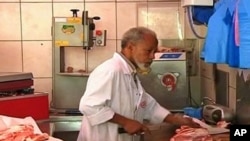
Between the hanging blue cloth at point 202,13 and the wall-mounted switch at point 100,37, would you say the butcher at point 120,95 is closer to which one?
the hanging blue cloth at point 202,13

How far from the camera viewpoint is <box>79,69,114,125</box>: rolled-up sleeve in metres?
2.03

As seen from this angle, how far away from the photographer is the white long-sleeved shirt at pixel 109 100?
6.68 ft

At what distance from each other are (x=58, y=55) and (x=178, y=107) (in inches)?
36.5

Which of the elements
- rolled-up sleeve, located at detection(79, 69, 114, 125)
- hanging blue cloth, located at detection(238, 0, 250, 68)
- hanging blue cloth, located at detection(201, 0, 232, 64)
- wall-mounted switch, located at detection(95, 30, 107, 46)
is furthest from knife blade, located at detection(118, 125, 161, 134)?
wall-mounted switch, located at detection(95, 30, 107, 46)

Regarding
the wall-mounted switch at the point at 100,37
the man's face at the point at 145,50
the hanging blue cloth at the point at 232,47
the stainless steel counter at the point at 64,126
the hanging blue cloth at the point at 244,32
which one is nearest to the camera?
the hanging blue cloth at the point at 244,32

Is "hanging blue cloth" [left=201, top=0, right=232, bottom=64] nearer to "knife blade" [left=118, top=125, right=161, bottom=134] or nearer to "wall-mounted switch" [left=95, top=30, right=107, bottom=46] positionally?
"knife blade" [left=118, top=125, right=161, bottom=134]

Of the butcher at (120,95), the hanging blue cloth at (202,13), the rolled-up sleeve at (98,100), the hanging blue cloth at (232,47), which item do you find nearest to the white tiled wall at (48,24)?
the hanging blue cloth at (202,13)

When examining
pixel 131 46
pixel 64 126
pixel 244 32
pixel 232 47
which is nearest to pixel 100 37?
pixel 64 126

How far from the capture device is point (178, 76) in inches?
112

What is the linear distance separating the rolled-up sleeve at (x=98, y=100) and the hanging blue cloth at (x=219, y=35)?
0.51 metres

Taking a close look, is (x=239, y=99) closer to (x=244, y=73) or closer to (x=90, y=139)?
(x=244, y=73)

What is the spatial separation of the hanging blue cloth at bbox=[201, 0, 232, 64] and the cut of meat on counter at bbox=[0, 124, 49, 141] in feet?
2.68

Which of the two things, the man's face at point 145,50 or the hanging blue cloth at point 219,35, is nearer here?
the hanging blue cloth at point 219,35

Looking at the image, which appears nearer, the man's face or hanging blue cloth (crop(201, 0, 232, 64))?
hanging blue cloth (crop(201, 0, 232, 64))
